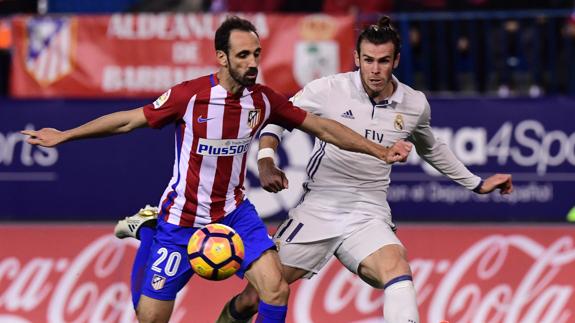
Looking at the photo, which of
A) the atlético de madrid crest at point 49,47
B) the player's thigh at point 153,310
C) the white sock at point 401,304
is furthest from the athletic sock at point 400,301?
the atlético de madrid crest at point 49,47

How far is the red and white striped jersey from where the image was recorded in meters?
7.45

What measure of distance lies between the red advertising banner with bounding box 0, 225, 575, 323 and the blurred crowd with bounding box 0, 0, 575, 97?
4250 mm

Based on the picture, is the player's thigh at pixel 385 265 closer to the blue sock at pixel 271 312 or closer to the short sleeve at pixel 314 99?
the blue sock at pixel 271 312

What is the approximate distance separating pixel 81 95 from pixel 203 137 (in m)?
6.62

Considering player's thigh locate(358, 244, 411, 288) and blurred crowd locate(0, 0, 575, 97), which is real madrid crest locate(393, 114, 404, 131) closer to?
player's thigh locate(358, 244, 411, 288)

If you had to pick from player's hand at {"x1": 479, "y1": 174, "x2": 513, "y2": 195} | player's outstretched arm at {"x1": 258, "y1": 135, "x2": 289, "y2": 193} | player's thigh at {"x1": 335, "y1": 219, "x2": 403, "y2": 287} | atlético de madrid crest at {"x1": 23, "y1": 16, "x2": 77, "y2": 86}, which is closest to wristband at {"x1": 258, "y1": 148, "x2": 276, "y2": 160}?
player's outstretched arm at {"x1": 258, "y1": 135, "x2": 289, "y2": 193}

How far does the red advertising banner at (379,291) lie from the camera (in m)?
9.41

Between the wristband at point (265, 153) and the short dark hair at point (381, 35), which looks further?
the wristband at point (265, 153)

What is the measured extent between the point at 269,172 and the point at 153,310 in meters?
1.07

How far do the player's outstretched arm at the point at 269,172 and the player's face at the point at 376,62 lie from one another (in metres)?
0.74

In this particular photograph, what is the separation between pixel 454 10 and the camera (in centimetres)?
1374

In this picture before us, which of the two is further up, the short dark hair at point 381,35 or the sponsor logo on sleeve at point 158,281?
the short dark hair at point 381,35

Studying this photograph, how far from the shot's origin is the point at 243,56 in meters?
7.36

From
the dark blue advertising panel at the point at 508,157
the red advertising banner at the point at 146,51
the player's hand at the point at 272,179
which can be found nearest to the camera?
the player's hand at the point at 272,179
